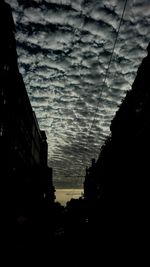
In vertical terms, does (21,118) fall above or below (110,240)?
above

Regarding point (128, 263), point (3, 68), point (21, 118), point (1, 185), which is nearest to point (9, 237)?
point (1, 185)

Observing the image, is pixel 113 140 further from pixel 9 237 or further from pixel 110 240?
pixel 9 237

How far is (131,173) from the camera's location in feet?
120

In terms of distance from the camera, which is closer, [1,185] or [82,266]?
[82,266]

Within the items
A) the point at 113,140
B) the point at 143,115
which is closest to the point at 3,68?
the point at 143,115

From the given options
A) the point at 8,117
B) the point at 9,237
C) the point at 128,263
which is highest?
the point at 8,117

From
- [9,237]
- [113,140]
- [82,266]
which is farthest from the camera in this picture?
[113,140]

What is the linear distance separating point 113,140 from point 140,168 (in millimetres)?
17469

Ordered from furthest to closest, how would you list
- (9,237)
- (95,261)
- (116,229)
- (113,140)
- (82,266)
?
(113,140), (116,229), (9,237), (95,261), (82,266)

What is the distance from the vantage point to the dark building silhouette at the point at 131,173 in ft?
99.5

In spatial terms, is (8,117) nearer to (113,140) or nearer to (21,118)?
(21,118)

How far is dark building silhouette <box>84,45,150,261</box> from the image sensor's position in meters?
30.3

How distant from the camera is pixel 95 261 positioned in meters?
25.2

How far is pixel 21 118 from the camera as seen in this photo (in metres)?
42.6
